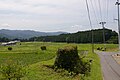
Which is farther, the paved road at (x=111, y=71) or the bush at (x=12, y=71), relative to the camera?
the paved road at (x=111, y=71)

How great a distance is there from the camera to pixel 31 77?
1858 centimetres

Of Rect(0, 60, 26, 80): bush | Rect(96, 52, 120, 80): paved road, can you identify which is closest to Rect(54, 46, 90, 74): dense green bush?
Rect(96, 52, 120, 80): paved road

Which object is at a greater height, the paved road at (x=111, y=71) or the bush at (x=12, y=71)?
the bush at (x=12, y=71)

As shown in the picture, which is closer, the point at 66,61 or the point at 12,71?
the point at 12,71

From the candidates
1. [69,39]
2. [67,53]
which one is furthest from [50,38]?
[67,53]

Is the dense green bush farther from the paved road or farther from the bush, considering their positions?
the bush

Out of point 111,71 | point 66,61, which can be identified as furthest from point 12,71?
point 111,71

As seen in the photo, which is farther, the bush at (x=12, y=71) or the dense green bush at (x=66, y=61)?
the dense green bush at (x=66, y=61)

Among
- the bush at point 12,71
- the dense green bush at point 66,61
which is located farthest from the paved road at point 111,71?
the bush at point 12,71

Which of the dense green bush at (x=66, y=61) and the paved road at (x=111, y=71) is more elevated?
the dense green bush at (x=66, y=61)

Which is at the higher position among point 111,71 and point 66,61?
point 66,61

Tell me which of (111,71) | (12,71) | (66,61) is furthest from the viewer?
(111,71)

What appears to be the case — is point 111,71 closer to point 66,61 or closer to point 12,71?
point 66,61

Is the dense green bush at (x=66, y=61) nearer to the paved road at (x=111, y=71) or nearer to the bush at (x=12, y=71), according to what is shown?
the paved road at (x=111, y=71)
